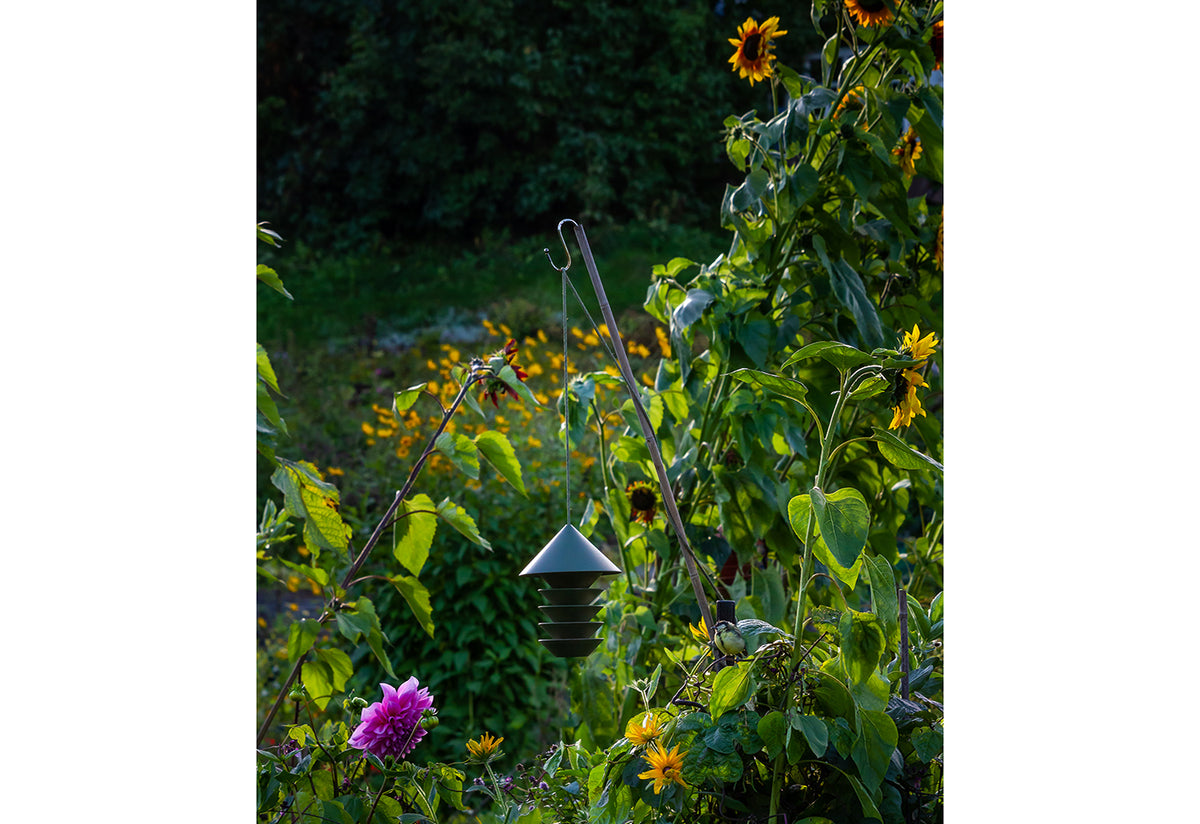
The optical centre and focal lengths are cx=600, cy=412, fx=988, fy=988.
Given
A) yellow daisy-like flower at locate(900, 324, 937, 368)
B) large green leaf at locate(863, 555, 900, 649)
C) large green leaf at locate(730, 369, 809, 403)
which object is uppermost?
yellow daisy-like flower at locate(900, 324, 937, 368)

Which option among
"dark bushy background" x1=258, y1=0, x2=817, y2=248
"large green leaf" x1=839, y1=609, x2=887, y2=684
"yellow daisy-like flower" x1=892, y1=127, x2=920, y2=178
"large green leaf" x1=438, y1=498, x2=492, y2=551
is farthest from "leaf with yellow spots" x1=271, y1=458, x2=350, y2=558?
"dark bushy background" x1=258, y1=0, x2=817, y2=248

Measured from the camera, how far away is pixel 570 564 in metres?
1.07

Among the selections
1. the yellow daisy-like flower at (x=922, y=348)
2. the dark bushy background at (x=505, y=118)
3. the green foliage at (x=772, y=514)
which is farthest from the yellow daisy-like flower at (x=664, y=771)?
the dark bushy background at (x=505, y=118)

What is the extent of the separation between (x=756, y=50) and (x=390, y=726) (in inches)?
41.1

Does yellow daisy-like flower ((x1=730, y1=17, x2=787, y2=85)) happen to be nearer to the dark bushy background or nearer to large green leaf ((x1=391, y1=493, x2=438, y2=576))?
large green leaf ((x1=391, y1=493, x2=438, y2=576))

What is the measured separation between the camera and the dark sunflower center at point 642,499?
1.47m

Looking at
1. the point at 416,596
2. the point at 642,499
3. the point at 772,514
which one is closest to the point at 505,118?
the point at 642,499

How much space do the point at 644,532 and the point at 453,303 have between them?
17.4ft

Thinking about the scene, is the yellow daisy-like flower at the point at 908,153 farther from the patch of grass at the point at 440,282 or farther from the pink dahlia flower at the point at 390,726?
the patch of grass at the point at 440,282

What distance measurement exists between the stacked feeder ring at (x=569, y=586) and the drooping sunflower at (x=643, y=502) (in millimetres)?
335

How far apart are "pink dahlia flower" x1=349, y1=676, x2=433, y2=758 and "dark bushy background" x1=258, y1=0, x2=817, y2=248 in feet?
19.5

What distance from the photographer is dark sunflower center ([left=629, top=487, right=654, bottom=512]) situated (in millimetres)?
1468
